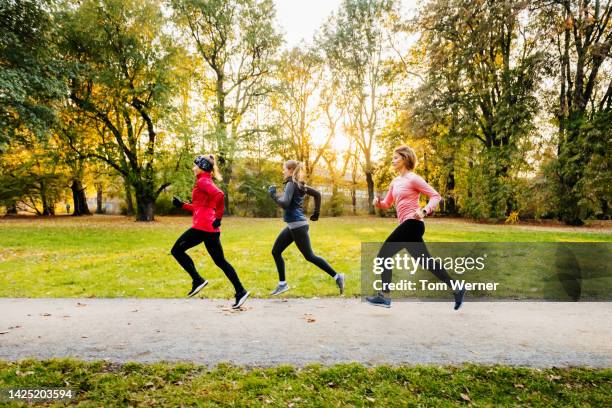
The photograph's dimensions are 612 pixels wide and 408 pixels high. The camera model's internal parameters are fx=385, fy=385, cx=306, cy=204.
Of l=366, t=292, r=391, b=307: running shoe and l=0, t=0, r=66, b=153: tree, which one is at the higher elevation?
l=0, t=0, r=66, b=153: tree

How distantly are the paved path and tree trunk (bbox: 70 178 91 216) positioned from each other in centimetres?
3264

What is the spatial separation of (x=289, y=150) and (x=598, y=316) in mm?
33016

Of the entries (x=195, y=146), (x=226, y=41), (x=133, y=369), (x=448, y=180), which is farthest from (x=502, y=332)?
(x=226, y=41)

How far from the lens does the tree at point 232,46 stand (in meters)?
29.7

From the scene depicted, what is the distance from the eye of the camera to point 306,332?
476cm

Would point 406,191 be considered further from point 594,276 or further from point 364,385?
point 594,276

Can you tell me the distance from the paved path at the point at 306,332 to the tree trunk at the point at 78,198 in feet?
107

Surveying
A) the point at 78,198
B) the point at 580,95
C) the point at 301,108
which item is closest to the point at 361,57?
the point at 301,108

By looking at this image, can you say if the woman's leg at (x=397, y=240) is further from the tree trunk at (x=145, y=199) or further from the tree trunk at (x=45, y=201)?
the tree trunk at (x=45, y=201)

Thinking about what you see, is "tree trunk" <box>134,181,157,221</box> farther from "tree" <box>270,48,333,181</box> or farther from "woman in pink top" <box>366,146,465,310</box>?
"woman in pink top" <box>366,146,465,310</box>

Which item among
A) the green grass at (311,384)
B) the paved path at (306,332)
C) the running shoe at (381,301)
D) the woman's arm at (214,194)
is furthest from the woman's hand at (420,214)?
the woman's arm at (214,194)

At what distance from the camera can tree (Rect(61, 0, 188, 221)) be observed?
2214cm

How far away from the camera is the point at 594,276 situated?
815cm

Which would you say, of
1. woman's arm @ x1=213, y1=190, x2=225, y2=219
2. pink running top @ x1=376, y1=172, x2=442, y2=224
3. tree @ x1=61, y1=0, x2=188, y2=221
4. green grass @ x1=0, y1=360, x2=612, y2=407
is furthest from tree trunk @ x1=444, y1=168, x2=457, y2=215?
green grass @ x1=0, y1=360, x2=612, y2=407
